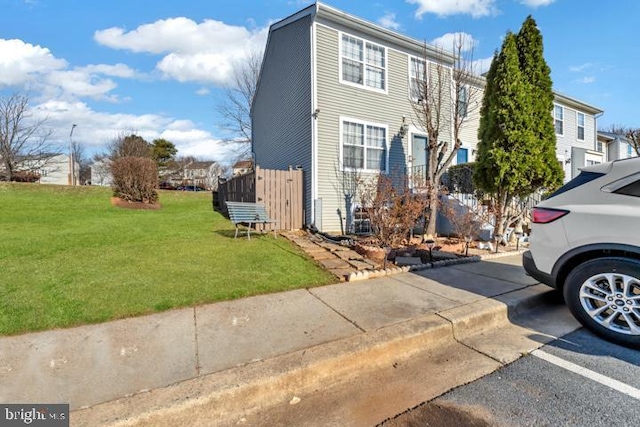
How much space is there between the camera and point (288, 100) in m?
12.0

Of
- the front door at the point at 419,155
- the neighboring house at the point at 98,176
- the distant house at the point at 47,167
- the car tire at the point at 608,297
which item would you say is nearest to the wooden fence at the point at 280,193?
the front door at the point at 419,155

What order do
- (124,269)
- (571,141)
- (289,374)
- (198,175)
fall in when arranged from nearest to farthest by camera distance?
1. (289,374)
2. (124,269)
3. (571,141)
4. (198,175)

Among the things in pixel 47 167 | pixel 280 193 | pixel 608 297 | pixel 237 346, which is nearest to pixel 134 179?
pixel 280 193

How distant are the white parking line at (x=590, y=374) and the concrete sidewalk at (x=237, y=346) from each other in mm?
234

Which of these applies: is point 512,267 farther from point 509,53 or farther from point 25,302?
point 25,302

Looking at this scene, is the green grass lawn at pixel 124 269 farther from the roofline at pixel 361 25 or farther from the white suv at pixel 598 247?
the roofline at pixel 361 25

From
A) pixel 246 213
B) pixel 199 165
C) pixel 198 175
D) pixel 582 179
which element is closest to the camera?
pixel 582 179

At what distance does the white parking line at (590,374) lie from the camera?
7.64 feet

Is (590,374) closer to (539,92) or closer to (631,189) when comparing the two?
(631,189)

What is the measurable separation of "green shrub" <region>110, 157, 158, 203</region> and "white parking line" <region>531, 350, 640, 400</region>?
14.2 meters

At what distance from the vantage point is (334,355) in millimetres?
2625

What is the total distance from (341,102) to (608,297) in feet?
28.7

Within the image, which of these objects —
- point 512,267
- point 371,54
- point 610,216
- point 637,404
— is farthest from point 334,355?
point 371,54

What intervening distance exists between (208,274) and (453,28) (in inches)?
376
